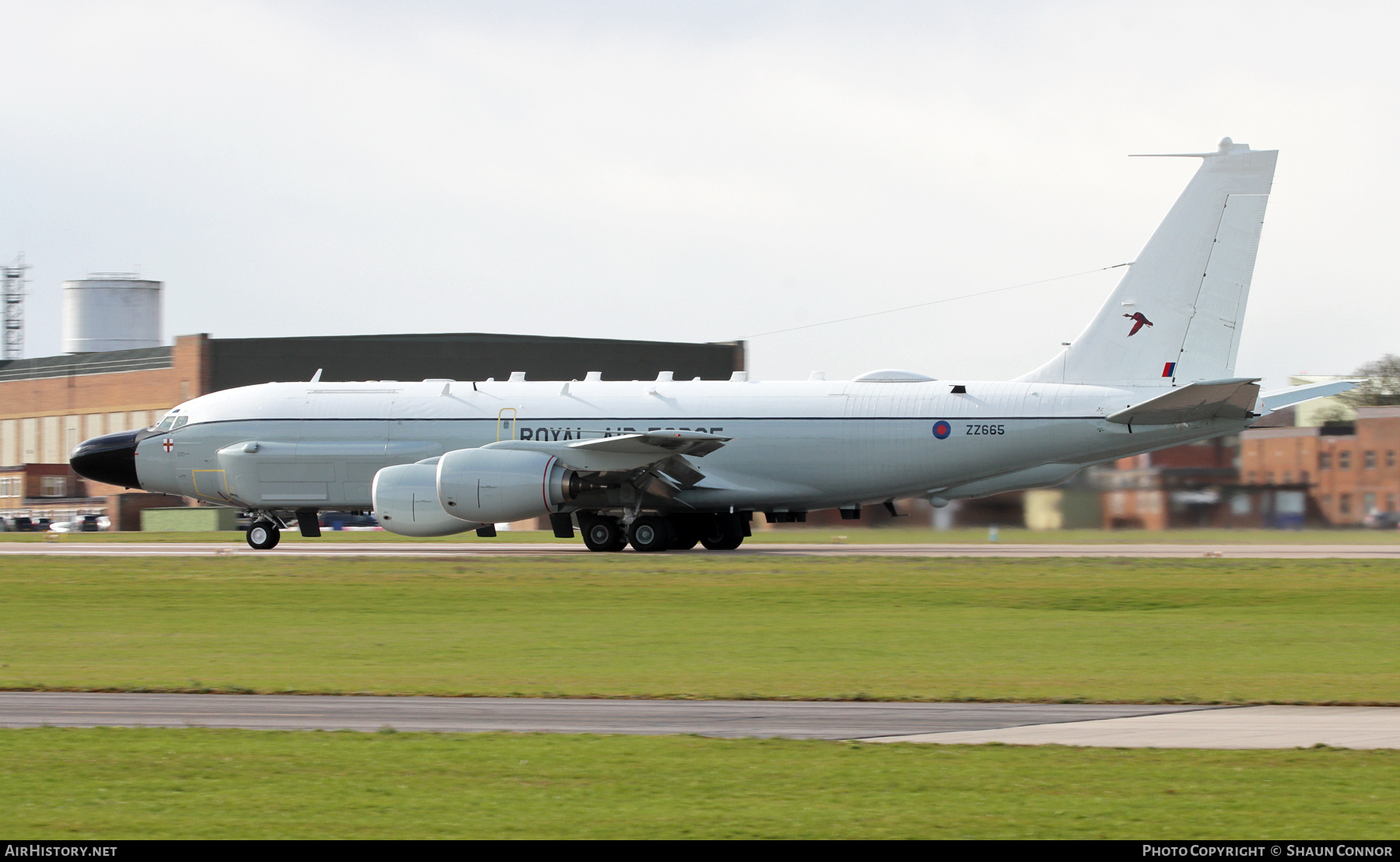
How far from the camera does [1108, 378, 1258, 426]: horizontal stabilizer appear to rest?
34.4 m

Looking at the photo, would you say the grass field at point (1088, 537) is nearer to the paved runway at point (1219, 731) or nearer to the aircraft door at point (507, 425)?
the aircraft door at point (507, 425)

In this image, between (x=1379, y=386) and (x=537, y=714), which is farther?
(x=1379, y=386)

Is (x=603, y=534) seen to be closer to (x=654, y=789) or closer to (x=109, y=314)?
(x=654, y=789)

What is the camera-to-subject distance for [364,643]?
2027 centimetres

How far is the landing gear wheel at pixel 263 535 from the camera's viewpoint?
137ft

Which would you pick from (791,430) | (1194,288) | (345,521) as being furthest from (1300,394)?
(345,521)

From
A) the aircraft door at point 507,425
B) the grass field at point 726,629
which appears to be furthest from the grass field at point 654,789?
the aircraft door at point 507,425

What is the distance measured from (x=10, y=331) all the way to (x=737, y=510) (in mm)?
94158

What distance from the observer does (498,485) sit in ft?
121

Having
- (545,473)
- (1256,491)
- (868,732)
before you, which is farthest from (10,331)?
(868,732)

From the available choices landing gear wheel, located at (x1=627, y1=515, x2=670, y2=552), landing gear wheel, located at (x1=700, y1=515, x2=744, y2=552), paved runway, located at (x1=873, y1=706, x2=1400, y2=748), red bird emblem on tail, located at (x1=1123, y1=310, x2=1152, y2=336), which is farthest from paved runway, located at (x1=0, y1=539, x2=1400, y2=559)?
paved runway, located at (x1=873, y1=706, x2=1400, y2=748)

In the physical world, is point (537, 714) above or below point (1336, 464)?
below

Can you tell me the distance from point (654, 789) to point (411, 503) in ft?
92.1

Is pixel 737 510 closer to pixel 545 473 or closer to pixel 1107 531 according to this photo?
pixel 545 473
